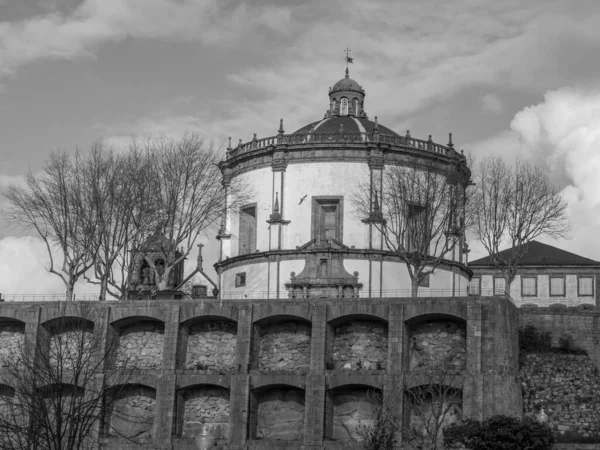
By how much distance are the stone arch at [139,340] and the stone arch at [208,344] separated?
1.37 meters

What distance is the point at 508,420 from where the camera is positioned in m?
49.5

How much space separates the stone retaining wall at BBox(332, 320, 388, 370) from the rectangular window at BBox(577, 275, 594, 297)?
39335 mm

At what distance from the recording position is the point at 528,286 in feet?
316

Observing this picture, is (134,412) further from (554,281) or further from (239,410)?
(554,281)

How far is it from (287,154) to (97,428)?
934 inches

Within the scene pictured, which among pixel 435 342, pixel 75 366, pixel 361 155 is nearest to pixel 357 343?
pixel 435 342

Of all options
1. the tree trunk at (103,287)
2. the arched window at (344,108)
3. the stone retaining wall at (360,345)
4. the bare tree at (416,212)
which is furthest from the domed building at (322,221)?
the tree trunk at (103,287)

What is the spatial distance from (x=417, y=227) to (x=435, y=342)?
12239 millimetres

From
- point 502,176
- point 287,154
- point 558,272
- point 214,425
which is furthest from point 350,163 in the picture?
point 558,272

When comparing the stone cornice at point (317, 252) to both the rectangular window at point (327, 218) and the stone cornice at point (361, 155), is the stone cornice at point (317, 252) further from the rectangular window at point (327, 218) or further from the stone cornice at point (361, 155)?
the stone cornice at point (361, 155)

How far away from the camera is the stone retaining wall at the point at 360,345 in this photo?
60.8m

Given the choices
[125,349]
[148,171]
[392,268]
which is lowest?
[125,349]

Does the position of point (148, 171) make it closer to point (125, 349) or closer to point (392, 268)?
point (125, 349)

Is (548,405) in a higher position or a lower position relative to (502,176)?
lower
